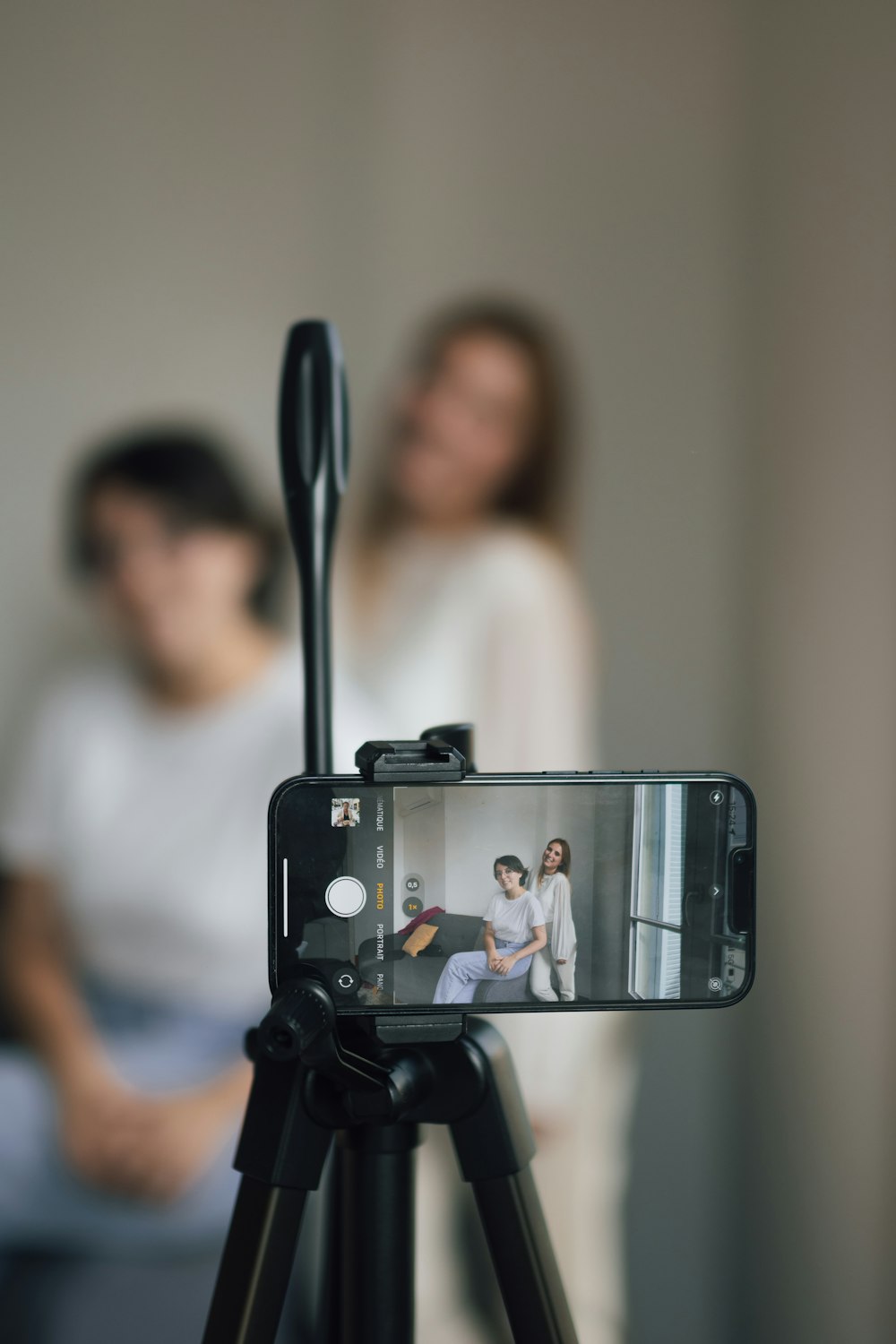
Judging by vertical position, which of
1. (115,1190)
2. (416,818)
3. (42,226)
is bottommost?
(115,1190)

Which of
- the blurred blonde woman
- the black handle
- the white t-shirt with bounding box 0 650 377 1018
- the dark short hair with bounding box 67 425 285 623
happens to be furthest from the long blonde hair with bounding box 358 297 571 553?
the black handle

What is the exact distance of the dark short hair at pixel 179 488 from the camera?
1.17 meters

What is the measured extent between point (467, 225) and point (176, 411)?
0.38m

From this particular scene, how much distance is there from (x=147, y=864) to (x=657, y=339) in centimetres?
82

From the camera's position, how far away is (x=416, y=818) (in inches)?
18.9

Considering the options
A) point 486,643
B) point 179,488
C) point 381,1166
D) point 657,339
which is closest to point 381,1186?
point 381,1166

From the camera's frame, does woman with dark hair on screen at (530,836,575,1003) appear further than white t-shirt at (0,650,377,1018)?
No

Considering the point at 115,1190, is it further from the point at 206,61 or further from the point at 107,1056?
the point at 206,61

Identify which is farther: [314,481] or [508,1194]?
[314,481]

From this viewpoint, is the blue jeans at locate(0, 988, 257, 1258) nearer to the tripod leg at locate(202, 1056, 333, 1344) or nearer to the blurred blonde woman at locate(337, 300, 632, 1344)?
the blurred blonde woman at locate(337, 300, 632, 1344)

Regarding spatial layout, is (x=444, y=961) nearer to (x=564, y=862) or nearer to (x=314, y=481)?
(x=564, y=862)

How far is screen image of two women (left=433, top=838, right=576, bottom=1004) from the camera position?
47 centimetres

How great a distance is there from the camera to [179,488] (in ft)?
3.92

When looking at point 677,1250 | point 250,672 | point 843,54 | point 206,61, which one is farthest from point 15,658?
point 843,54
